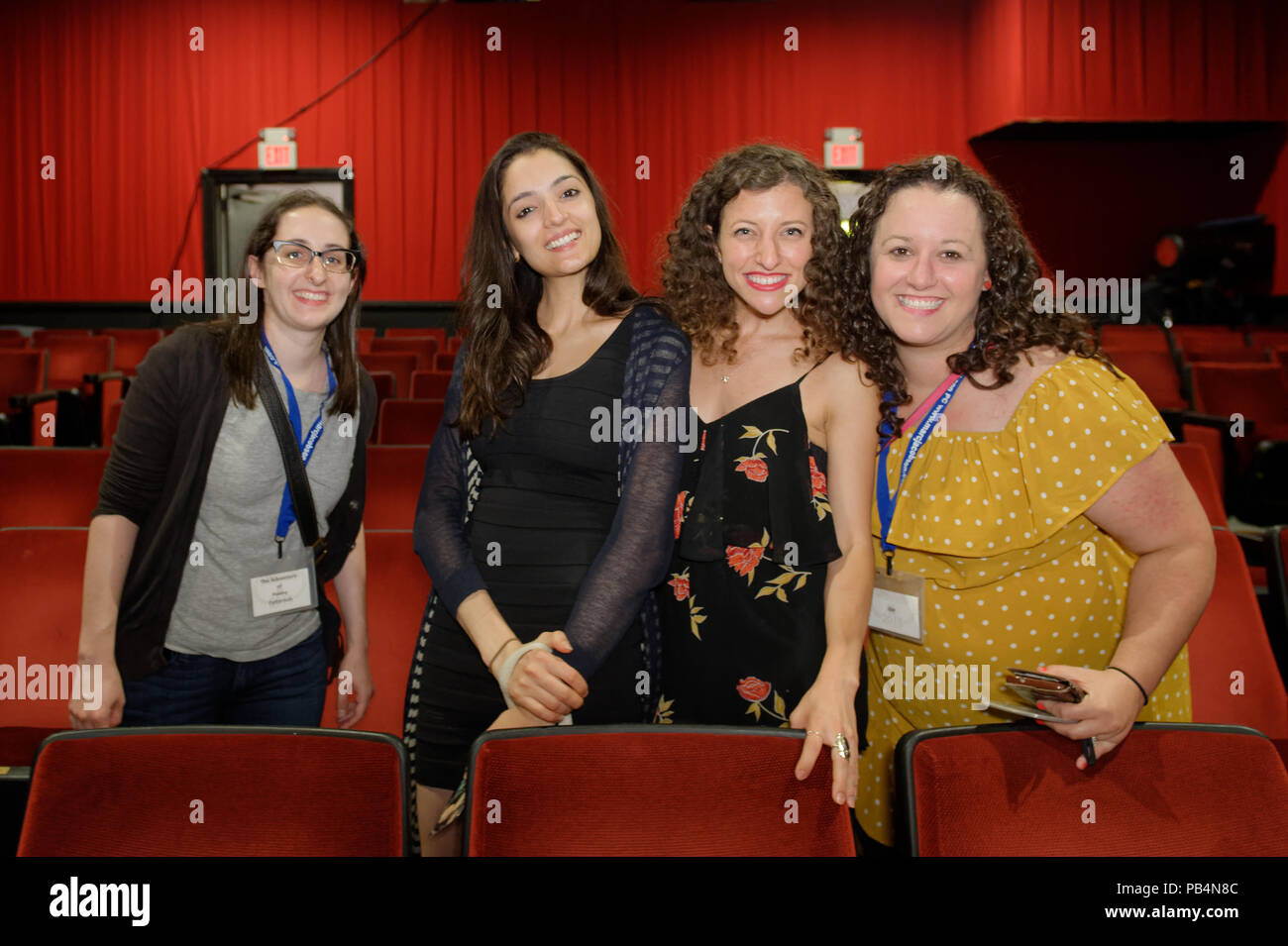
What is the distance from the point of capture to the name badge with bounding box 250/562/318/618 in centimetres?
165

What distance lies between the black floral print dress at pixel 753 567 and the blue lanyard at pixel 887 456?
0.41 ft

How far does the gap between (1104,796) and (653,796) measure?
579mm

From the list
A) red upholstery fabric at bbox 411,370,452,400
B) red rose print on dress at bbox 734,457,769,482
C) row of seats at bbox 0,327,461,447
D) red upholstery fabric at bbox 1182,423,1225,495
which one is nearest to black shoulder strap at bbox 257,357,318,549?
red rose print on dress at bbox 734,457,769,482

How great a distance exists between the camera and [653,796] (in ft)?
3.97

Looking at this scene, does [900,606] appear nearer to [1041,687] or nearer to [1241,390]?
[1041,687]

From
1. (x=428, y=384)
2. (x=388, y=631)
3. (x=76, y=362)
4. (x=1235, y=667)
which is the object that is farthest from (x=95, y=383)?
(x=1235, y=667)

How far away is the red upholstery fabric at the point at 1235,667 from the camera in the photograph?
201 centimetres

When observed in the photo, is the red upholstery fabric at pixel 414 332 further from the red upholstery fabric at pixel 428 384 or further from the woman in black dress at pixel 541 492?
the woman in black dress at pixel 541 492

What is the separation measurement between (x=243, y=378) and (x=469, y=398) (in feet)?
1.24
